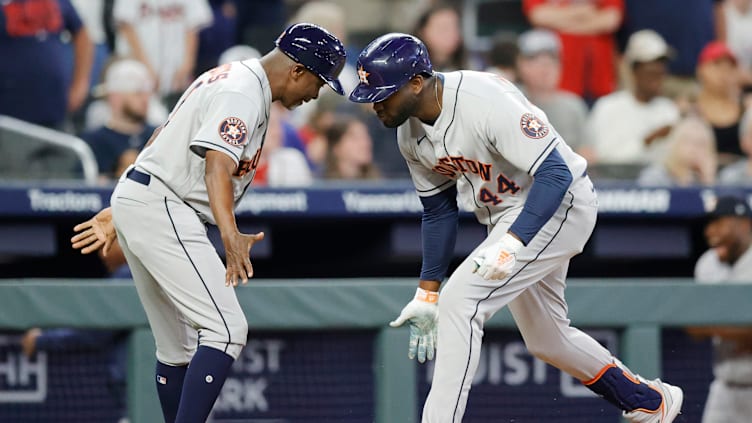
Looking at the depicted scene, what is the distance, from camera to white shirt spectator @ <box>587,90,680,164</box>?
7988 millimetres

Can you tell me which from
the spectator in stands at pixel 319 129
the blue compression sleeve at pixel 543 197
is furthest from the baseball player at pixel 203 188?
the spectator in stands at pixel 319 129

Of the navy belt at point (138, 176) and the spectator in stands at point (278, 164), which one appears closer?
the navy belt at point (138, 176)

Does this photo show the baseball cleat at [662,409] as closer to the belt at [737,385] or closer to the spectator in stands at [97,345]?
the belt at [737,385]

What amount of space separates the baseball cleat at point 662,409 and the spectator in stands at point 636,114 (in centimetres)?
287

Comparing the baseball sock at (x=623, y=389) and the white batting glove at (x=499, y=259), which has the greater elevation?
the white batting glove at (x=499, y=259)

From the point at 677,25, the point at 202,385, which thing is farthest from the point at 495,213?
the point at 677,25

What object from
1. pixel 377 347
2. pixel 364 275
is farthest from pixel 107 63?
pixel 377 347

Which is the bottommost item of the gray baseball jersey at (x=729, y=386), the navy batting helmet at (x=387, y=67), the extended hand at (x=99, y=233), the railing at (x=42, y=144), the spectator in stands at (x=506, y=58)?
the gray baseball jersey at (x=729, y=386)

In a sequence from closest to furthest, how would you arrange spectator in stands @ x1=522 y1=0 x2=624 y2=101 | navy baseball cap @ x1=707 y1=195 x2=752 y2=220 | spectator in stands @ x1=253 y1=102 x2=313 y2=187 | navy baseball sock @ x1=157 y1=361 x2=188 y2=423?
navy baseball sock @ x1=157 y1=361 x2=188 y2=423, navy baseball cap @ x1=707 y1=195 x2=752 y2=220, spectator in stands @ x1=253 y1=102 x2=313 y2=187, spectator in stands @ x1=522 y1=0 x2=624 y2=101

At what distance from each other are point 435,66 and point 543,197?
13.9 ft

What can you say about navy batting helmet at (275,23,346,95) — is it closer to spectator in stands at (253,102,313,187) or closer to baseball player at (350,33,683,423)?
baseball player at (350,33,683,423)

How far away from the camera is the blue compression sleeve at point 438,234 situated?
4.77 metres

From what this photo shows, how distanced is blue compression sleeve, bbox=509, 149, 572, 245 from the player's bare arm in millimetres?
896


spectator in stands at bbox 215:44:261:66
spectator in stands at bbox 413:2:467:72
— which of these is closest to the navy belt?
spectator in stands at bbox 215:44:261:66
